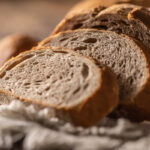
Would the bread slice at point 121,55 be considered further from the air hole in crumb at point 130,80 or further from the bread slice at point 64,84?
the bread slice at point 64,84

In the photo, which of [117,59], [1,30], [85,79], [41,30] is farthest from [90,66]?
[1,30]

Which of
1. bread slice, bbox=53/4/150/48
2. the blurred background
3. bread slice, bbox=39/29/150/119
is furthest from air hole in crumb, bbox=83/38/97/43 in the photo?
the blurred background

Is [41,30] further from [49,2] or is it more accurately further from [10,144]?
[10,144]

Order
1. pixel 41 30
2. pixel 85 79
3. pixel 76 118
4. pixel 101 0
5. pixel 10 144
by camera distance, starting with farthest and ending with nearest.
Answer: pixel 41 30 < pixel 101 0 < pixel 85 79 < pixel 76 118 < pixel 10 144

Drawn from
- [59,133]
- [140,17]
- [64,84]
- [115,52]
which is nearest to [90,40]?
[115,52]

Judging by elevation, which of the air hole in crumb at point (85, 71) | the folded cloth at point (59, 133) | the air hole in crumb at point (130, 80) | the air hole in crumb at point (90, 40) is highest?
the air hole in crumb at point (90, 40)

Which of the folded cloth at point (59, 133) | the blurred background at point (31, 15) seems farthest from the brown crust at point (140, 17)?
the blurred background at point (31, 15)

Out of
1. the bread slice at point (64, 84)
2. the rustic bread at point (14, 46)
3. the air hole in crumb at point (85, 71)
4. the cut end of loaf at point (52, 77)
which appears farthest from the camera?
the rustic bread at point (14, 46)
